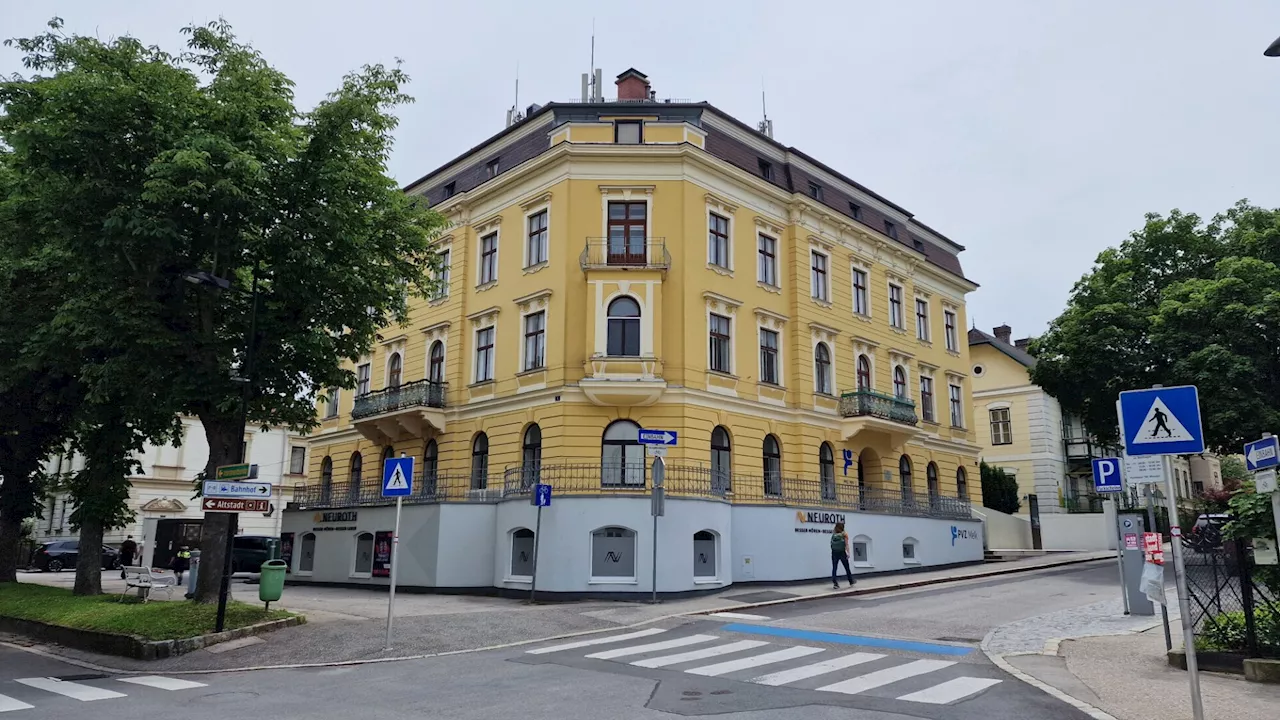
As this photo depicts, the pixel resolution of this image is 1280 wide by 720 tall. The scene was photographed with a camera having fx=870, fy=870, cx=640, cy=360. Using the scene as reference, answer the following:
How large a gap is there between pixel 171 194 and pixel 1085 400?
31601 mm

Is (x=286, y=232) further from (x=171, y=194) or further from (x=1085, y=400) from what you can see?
(x=1085, y=400)

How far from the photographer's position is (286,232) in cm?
1616

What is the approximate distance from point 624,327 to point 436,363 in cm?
866

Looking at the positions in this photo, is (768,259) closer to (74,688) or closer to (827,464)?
(827,464)

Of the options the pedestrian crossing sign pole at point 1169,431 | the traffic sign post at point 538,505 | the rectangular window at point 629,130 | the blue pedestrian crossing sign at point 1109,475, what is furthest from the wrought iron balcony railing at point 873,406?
the pedestrian crossing sign pole at point 1169,431

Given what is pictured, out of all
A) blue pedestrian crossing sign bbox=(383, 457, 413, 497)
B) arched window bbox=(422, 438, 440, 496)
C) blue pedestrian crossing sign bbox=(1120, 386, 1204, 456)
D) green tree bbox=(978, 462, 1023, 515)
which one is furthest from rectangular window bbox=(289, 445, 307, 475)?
blue pedestrian crossing sign bbox=(1120, 386, 1204, 456)

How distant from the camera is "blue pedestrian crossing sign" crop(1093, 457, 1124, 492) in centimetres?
1603

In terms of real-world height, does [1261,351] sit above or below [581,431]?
above

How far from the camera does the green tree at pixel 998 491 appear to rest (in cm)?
4338

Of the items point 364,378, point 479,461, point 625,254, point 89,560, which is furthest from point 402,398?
point 89,560

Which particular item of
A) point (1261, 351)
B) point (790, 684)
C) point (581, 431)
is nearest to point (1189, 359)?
point (1261, 351)

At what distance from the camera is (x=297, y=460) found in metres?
55.9

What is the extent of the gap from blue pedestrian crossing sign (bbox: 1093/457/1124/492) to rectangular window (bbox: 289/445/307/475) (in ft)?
161

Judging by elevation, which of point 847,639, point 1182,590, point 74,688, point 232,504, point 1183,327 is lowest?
point 74,688
